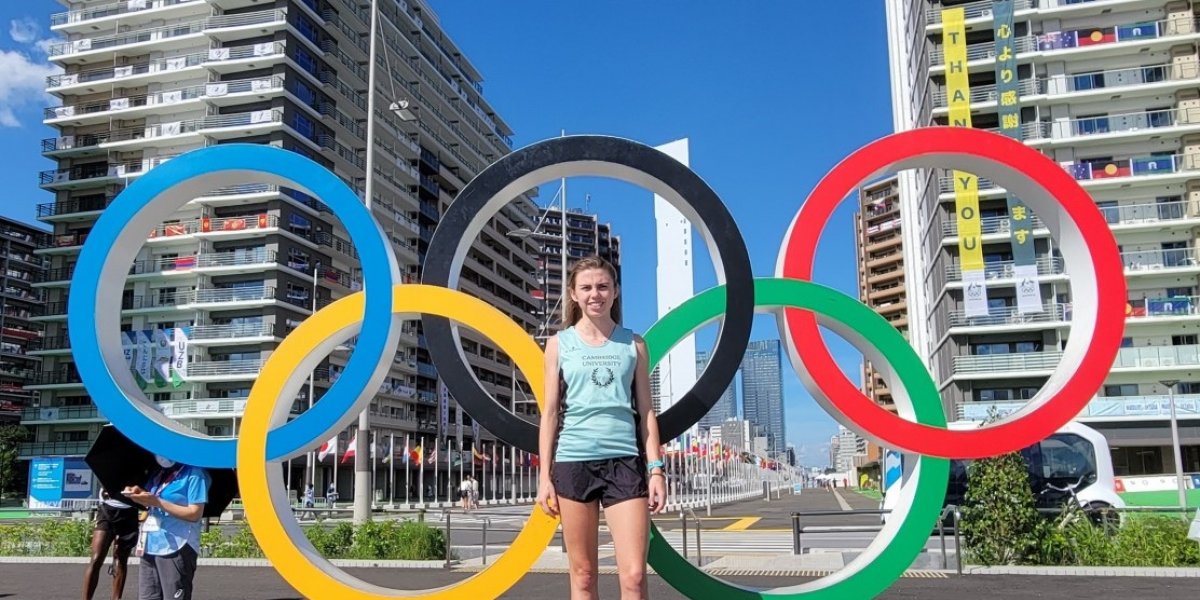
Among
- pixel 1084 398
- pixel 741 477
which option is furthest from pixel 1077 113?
pixel 1084 398

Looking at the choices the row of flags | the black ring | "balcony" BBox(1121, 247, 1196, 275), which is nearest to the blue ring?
the black ring

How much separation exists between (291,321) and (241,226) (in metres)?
6.67

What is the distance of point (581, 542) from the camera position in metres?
4.43

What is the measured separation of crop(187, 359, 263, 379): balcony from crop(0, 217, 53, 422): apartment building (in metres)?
50.4

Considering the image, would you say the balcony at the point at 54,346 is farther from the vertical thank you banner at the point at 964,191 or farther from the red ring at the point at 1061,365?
the red ring at the point at 1061,365

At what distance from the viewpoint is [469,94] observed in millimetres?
93562

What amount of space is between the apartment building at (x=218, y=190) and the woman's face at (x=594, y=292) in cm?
5035

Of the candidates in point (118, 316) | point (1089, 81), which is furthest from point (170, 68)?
point (118, 316)

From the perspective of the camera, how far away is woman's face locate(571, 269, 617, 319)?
4820 millimetres

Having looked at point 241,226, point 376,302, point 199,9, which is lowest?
point 376,302

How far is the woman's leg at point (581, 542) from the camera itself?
4406 mm

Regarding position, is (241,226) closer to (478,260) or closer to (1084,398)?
(478,260)

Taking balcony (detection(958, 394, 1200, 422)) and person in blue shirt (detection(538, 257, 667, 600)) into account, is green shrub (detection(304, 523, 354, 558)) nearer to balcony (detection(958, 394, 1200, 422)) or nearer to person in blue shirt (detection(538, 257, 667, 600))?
person in blue shirt (detection(538, 257, 667, 600))

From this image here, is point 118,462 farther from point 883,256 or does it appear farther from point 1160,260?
point 883,256
